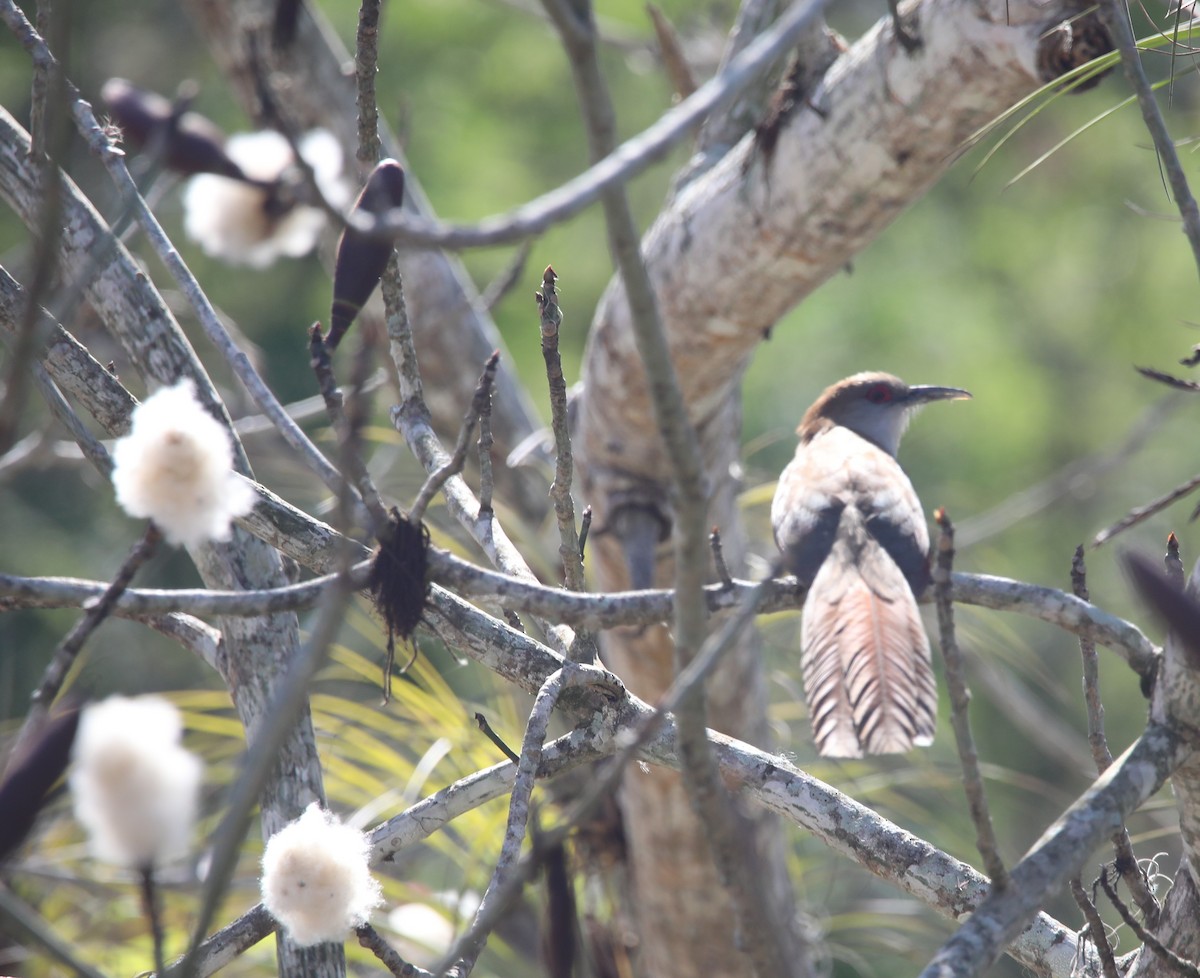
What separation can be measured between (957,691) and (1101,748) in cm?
91

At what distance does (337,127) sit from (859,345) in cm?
404

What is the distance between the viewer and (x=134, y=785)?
45.5 inches

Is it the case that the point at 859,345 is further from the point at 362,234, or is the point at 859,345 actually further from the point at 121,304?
the point at 362,234

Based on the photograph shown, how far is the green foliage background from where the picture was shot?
7.63 metres

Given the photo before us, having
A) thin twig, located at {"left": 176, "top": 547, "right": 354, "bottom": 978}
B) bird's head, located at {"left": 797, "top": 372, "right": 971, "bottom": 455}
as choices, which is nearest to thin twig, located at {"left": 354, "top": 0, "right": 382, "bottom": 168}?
thin twig, located at {"left": 176, "top": 547, "right": 354, "bottom": 978}

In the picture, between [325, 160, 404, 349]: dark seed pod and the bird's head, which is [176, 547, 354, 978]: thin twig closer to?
[325, 160, 404, 349]: dark seed pod

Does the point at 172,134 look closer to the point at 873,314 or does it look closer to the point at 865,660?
the point at 865,660

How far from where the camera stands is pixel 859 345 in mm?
7969

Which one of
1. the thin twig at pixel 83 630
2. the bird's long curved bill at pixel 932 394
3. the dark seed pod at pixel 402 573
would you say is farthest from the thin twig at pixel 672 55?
the thin twig at pixel 83 630

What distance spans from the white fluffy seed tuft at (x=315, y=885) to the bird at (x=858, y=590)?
77cm

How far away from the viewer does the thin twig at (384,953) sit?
1652mm

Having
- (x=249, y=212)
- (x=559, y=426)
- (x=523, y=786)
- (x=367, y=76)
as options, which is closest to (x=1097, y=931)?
(x=523, y=786)

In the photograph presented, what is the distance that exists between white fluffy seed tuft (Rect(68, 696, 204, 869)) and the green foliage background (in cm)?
572

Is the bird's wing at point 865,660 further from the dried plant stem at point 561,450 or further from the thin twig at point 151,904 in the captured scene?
the thin twig at point 151,904
